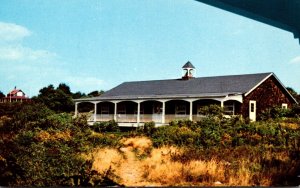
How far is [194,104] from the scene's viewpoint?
8.70 meters

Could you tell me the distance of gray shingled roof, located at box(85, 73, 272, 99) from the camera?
824 cm

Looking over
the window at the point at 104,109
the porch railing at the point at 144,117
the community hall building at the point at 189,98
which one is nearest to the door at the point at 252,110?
the community hall building at the point at 189,98

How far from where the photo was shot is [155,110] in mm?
9336

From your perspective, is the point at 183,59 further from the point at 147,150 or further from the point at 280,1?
the point at 280,1

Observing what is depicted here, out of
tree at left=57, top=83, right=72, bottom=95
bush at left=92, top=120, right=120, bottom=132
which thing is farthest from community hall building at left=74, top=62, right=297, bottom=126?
tree at left=57, top=83, right=72, bottom=95

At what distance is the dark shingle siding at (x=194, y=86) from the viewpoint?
26.9 ft

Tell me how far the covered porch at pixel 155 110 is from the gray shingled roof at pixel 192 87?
0.18 metres

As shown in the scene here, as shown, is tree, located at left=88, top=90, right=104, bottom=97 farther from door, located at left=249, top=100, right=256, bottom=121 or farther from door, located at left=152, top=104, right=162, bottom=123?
door, located at left=249, top=100, right=256, bottom=121

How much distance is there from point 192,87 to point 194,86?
0.51 feet

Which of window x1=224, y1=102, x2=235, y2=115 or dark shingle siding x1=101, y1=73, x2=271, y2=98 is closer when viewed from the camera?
dark shingle siding x1=101, y1=73, x2=271, y2=98

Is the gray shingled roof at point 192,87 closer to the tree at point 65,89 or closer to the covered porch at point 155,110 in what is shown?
the covered porch at point 155,110

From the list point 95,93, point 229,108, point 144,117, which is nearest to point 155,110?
point 144,117

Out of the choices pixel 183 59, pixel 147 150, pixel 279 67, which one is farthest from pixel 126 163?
pixel 279 67

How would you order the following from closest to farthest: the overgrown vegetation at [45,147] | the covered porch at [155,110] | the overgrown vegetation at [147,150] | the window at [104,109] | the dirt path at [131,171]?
the overgrown vegetation at [45,147] < the overgrown vegetation at [147,150] < the dirt path at [131,171] < the window at [104,109] < the covered porch at [155,110]
